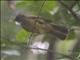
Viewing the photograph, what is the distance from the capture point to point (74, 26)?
3.58ft

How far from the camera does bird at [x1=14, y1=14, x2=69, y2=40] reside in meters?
1.05

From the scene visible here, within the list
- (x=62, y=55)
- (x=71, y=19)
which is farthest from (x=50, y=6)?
(x=62, y=55)

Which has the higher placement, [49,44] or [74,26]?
[74,26]

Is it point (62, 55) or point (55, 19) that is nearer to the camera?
point (62, 55)

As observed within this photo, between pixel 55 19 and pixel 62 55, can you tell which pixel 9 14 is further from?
pixel 62 55

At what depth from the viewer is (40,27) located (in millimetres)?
1070

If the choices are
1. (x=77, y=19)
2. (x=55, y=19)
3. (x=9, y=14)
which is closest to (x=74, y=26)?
(x=77, y=19)

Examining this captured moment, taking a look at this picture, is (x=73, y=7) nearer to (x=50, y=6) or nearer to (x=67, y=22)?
(x=67, y=22)

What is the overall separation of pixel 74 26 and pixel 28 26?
156mm

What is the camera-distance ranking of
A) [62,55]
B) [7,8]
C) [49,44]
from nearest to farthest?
[62,55]
[49,44]
[7,8]

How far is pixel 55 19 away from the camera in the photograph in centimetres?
123

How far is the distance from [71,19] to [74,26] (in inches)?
1.6

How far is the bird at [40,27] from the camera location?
3.43ft

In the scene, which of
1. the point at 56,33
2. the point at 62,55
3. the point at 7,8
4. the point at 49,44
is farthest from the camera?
the point at 7,8
